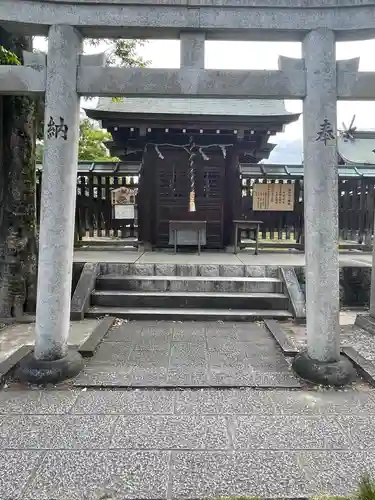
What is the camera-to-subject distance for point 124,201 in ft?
36.9

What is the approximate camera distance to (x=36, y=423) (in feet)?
11.1

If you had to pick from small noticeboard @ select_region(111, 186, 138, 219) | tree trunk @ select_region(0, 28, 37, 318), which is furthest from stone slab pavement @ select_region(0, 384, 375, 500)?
small noticeboard @ select_region(111, 186, 138, 219)

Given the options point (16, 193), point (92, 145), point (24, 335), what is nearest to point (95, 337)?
point (24, 335)

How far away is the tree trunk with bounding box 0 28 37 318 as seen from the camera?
6301 millimetres

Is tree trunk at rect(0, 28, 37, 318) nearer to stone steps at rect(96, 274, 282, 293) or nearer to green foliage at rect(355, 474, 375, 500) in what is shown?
stone steps at rect(96, 274, 282, 293)

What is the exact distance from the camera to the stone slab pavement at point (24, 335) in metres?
5.28

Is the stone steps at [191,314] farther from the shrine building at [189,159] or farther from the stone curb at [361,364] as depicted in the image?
the shrine building at [189,159]

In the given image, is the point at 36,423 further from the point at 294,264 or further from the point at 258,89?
the point at 294,264

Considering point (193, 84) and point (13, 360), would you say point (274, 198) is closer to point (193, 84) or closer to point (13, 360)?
point (193, 84)

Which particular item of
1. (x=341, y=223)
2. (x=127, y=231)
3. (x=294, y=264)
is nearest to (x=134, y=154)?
(x=127, y=231)

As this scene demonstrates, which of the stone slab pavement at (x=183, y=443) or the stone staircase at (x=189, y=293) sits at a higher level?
the stone staircase at (x=189, y=293)

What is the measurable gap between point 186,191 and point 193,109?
2291 mm

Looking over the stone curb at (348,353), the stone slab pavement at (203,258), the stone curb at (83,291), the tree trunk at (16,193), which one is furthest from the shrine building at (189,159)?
the stone curb at (348,353)

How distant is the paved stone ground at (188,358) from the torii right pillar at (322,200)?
0.52 m
